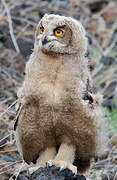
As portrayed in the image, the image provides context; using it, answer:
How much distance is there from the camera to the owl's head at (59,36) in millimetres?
4594

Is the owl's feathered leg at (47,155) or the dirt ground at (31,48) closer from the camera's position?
the owl's feathered leg at (47,155)

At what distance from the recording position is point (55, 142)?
4984mm

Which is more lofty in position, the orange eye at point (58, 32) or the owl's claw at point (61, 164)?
the orange eye at point (58, 32)

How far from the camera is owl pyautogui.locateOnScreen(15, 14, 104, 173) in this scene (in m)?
4.64

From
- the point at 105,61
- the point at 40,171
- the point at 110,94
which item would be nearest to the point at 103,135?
the point at 40,171

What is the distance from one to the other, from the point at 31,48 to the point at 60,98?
395 cm

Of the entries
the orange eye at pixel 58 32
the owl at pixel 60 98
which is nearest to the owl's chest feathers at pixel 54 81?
the owl at pixel 60 98

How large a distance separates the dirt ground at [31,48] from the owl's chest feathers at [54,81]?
59.0 inches

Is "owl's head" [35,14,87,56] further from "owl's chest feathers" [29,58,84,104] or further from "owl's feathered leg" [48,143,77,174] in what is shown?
"owl's feathered leg" [48,143,77,174]

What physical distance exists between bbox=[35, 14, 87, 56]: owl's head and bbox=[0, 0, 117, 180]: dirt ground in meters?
1.71

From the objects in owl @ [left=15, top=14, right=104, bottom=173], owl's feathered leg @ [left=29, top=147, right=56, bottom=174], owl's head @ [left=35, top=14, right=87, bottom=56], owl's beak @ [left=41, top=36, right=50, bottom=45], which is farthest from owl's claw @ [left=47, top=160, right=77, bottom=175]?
owl's beak @ [left=41, top=36, right=50, bottom=45]

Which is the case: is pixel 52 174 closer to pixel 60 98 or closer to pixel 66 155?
pixel 66 155

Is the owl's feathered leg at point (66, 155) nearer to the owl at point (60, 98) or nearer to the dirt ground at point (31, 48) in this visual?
the owl at point (60, 98)

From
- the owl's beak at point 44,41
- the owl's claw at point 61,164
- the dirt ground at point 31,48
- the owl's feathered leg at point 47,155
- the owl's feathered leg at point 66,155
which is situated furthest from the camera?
the dirt ground at point 31,48
